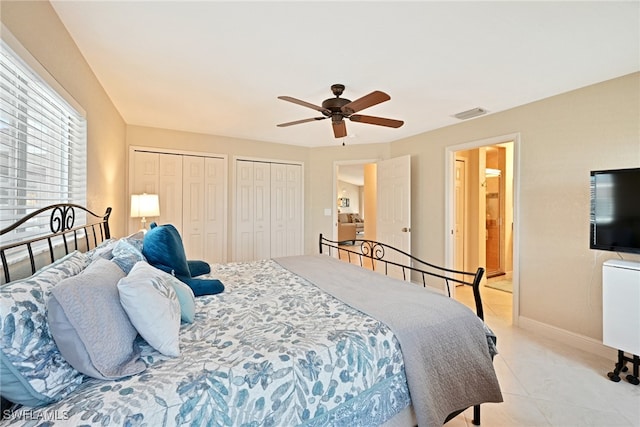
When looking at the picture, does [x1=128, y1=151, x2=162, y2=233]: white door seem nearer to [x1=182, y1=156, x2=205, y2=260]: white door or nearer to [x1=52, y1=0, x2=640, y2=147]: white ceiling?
[x1=182, y1=156, x2=205, y2=260]: white door

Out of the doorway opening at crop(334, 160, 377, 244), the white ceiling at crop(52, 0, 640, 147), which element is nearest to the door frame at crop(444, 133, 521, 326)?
the white ceiling at crop(52, 0, 640, 147)

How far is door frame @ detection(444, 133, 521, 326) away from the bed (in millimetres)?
1898

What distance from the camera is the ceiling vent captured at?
3179mm

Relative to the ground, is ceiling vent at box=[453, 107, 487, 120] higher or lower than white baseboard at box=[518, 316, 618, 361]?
higher

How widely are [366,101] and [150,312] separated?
1981 millimetres

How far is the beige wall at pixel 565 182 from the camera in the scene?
2400mm

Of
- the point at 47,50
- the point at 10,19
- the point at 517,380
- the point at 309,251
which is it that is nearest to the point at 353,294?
the point at 517,380

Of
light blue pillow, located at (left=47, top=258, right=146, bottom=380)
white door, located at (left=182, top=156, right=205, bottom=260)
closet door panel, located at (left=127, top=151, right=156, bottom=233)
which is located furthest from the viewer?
white door, located at (left=182, top=156, right=205, bottom=260)

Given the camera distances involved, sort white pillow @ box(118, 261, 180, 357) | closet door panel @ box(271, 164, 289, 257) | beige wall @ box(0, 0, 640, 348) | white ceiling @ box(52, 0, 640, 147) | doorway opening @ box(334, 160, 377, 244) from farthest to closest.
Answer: doorway opening @ box(334, 160, 377, 244), closet door panel @ box(271, 164, 289, 257), beige wall @ box(0, 0, 640, 348), white ceiling @ box(52, 0, 640, 147), white pillow @ box(118, 261, 180, 357)

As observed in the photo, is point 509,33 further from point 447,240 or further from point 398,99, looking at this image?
point 447,240

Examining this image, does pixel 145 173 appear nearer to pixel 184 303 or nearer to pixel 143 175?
pixel 143 175

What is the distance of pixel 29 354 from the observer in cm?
80

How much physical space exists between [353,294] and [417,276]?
2.95m

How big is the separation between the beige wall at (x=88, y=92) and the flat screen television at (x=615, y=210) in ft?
12.5
